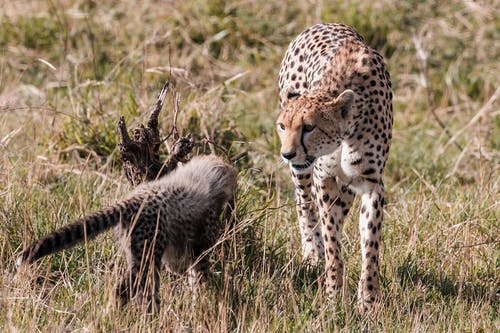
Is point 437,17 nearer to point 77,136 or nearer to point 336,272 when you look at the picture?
point 77,136

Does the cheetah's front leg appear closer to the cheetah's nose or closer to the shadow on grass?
the shadow on grass

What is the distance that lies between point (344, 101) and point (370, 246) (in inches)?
27.6

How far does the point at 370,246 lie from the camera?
468 cm

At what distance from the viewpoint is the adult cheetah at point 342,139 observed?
4367mm

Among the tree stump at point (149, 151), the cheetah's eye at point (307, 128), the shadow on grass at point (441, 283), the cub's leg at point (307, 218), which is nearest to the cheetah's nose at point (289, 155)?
the cheetah's eye at point (307, 128)

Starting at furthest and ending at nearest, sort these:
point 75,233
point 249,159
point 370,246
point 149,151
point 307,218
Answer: point 249,159
point 307,218
point 370,246
point 149,151
point 75,233

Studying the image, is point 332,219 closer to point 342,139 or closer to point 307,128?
point 342,139

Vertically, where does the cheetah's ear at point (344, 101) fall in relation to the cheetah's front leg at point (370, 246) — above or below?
above

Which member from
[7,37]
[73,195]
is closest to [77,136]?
[73,195]

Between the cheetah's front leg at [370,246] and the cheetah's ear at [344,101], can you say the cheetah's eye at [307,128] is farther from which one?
the cheetah's front leg at [370,246]

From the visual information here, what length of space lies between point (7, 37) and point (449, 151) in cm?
391

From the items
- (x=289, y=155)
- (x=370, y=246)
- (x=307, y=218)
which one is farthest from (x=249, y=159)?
(x=289, y=155)

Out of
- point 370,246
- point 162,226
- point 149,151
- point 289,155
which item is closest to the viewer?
point 162,226

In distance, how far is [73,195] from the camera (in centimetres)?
501
